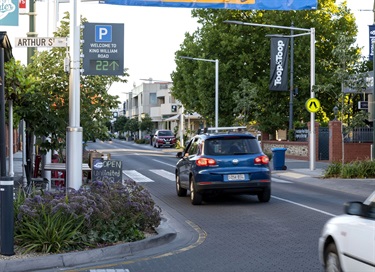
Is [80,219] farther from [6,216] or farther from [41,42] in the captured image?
[41,42]

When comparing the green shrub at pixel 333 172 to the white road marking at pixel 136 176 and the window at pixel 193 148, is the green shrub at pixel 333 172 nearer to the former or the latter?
the white road marking at pixel 136 176

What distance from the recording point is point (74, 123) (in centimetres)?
1088

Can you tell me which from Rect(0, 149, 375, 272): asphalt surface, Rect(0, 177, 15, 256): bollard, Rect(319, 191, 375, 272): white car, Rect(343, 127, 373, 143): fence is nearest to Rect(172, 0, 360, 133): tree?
Rect(343, 127, 373, 143): fence

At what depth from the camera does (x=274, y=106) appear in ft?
143

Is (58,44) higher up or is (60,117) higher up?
(58,44)

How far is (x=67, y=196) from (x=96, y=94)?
31.0 ft

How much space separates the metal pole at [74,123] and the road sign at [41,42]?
A: 1.27 ft

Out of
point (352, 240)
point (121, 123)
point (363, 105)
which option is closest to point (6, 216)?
point (352, 240)

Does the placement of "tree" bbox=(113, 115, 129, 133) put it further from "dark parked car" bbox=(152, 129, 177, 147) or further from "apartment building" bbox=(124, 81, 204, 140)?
"dark parked car" bbox=(152, 129, 177, 147)

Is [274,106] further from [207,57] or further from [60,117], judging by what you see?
[60,117]

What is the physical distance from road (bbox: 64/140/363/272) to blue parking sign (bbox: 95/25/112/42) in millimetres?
3738

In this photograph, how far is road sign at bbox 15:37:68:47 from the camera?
1140 cm

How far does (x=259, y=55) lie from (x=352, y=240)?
38148 millimetres

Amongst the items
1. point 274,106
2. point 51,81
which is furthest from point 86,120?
point 274,106
